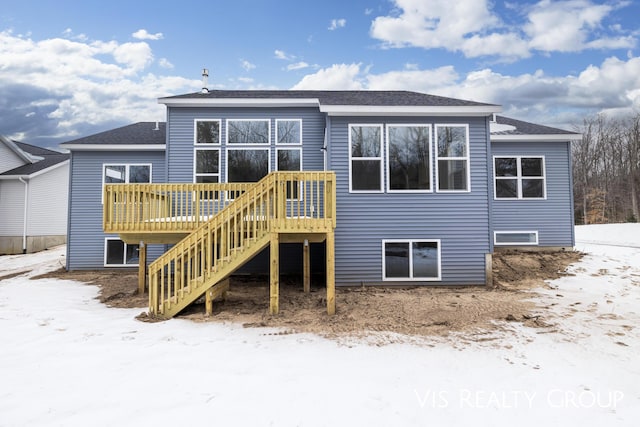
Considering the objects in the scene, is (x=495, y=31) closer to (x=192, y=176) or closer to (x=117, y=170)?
(x=192, y=176)

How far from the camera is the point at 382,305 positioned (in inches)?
251

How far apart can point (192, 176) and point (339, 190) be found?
4.67 metres

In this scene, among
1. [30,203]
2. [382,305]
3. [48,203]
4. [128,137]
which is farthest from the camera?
[48,203]

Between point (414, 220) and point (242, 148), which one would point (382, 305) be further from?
point (242, 148)

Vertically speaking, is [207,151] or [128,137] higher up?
[128,137]

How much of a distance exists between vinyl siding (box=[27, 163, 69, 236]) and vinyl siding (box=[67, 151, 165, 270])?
25.5ft

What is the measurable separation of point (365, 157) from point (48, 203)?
17663 mm

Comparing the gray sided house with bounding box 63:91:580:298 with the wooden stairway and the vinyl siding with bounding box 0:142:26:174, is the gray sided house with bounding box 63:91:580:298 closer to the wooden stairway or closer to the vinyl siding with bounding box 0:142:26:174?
the wooden stairway

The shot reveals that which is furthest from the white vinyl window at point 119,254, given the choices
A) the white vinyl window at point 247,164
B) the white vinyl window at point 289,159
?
the white vinyl window at point 289,159

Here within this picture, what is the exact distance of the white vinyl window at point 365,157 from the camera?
25.9ft

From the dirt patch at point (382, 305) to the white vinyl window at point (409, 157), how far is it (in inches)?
104

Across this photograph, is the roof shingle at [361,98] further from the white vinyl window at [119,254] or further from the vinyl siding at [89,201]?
the white vinyl window at [119,254]

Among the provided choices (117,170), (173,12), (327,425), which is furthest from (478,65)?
(327,425)

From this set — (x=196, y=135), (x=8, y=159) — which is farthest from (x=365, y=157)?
(x=8, y=159)
